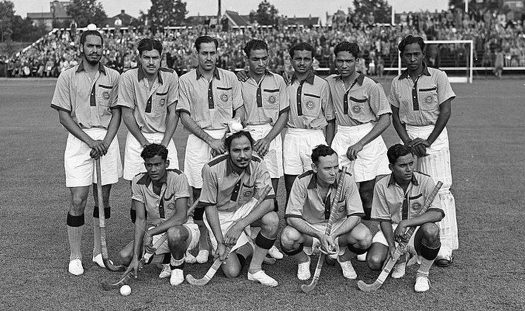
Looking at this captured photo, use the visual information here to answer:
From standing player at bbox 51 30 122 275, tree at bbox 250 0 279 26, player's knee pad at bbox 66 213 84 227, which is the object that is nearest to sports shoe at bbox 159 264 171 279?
standing player at bbox 51 30 122 275

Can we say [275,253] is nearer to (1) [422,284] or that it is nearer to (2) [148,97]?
(1) [422,284]

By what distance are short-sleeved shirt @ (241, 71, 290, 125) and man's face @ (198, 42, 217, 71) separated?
387 mm

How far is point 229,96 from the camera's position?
20.3 feet

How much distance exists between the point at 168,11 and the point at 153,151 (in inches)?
2613

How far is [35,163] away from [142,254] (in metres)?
6.60

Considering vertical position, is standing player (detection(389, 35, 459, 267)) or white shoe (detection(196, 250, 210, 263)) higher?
standing player (detection(389, 35, 459, 267))

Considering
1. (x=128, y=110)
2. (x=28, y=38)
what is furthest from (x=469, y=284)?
(x=28, y=38)

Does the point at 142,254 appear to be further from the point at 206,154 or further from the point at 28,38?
the point at 28,38

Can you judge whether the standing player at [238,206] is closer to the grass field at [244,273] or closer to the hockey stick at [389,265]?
the grass field at [244,273]

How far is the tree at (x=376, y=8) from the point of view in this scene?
6581cm

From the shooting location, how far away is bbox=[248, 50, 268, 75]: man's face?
612 cm

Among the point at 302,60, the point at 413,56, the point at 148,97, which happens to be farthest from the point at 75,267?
the point at 413,56

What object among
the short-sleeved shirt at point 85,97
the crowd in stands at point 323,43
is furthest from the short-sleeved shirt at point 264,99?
the crowd in stands at point 323,43

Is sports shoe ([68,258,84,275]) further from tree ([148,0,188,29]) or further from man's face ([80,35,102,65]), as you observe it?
tree ([148,0,188,29])
